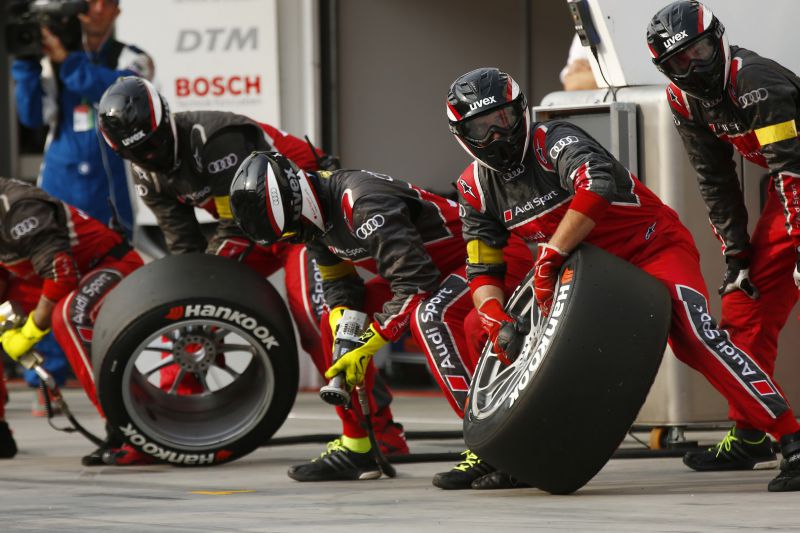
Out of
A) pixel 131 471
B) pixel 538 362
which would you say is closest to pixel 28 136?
pixel 131 471

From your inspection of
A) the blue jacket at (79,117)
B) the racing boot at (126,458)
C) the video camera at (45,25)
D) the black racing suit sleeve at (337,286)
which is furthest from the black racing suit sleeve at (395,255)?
the video camera at (45,25)

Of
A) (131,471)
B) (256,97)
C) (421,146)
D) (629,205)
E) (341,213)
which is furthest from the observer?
(421,146)

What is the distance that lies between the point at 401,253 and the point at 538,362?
1.06m

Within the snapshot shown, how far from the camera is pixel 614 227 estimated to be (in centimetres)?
577

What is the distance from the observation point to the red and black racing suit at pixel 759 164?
568cm

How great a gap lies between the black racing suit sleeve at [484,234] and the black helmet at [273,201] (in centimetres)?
65

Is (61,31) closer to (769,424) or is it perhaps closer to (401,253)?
(401,253)

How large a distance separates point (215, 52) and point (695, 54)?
19.2 feet

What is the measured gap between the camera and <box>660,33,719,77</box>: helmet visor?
5672mm

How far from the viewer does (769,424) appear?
18.0 ft

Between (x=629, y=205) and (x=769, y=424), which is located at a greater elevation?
(x=629, y=205)

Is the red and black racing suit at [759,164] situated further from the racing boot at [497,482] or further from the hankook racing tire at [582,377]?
the racing boot at [497,482]

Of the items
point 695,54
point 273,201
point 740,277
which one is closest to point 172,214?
point 273,201

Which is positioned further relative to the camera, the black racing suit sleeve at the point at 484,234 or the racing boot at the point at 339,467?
the racing boot at the point at 339,467
